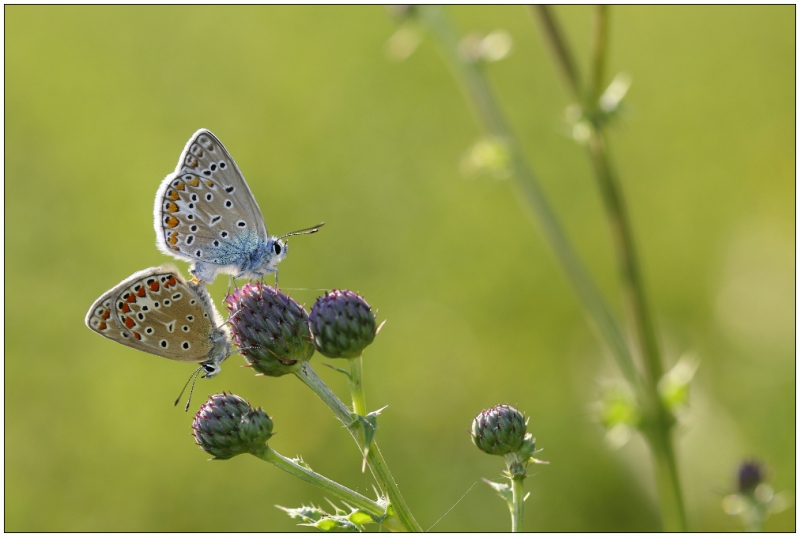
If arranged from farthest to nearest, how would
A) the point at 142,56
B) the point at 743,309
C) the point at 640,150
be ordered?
the point at 142,56 < the point at 640,150 < the point at 743,309

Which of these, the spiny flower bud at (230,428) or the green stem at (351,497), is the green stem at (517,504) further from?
the spiny flower bud at (230,428)

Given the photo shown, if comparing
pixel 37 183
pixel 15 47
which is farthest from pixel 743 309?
pixel 15 47

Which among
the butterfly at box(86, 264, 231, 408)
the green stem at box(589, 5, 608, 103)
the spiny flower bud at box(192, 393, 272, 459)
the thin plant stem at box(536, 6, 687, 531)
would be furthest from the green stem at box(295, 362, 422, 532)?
the green stem at box(589, 5, 608, 103)

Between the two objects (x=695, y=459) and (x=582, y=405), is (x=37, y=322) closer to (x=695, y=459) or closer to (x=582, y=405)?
(x=582, y=405)

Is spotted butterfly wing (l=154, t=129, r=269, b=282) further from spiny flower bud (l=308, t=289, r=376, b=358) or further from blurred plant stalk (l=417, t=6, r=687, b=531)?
blurred plant stalk (l=417, t=6, r=687, b=531)

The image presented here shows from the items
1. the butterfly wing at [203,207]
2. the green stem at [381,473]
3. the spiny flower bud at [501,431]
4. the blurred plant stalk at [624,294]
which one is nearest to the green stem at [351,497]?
the green stem at [381,473]

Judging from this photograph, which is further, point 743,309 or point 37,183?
point 37,183
